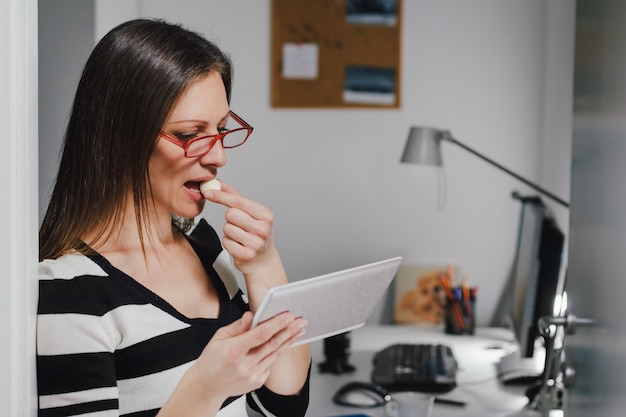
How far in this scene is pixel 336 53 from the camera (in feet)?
7.62

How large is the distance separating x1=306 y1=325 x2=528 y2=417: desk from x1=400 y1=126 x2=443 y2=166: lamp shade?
0.47m

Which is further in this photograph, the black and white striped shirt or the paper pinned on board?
the paper pinned on board

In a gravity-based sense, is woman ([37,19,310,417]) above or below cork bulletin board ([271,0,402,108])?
below

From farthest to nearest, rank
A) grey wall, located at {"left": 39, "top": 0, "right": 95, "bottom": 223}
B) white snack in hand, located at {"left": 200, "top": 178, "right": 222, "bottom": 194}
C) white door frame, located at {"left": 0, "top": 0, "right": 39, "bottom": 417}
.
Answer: grey wall, located at {"left": 39, "top": 0, "right": 95, "bottom": 223} < white snack in hand, located at {"left": 200, "top": 178, "right": 222, "bottom": 194} < white door frame, located at {"left": 0, "top": 0, "right": 39, "bottom": 417}

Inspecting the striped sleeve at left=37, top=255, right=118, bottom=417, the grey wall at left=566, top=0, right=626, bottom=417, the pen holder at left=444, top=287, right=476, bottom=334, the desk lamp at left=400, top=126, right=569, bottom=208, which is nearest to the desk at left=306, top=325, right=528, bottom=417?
the pen holder at left=444, top=287, right=476, bottom=334

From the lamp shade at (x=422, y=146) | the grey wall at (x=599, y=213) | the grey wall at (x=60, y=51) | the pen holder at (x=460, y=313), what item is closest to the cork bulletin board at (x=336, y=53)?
the lamp shade at (x=422, y=146)

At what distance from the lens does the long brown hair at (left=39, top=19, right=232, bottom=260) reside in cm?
82

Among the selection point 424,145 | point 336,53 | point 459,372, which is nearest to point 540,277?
point 459,372

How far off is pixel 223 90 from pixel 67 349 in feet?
1.05

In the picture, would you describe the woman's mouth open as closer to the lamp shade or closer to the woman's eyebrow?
the woman's eyebrow

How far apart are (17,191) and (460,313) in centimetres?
164

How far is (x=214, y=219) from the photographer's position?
1.66m

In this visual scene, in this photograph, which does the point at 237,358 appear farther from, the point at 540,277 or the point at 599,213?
the point at 540,277

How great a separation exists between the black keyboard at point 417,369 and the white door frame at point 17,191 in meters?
1.18
